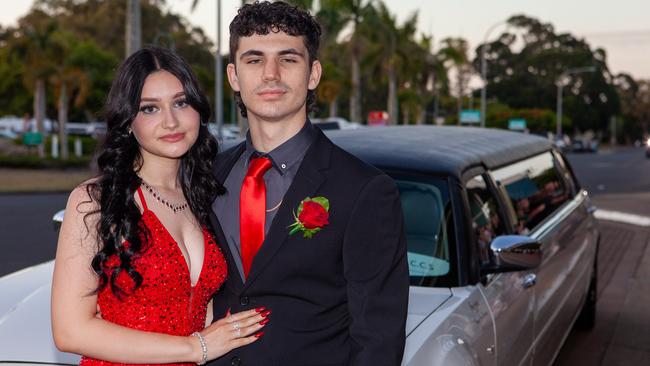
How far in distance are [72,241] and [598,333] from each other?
5.61m

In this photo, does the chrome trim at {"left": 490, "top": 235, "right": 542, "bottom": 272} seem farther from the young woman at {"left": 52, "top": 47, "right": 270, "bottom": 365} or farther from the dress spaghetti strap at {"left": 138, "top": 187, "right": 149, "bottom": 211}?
the dress spaghetti strap at {"left": 138, "top": 187, "right": 149, "bottom": 211}

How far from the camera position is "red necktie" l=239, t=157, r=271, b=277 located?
2.25 metres

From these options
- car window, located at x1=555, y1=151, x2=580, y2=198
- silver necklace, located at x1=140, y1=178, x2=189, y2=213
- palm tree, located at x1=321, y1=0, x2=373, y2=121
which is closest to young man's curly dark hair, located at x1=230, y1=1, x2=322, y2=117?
silver necklace, located at x1=140, y1=178, x2=189, y2=213

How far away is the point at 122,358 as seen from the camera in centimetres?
214

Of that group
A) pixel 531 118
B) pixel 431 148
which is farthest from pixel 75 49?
pixel 431 148

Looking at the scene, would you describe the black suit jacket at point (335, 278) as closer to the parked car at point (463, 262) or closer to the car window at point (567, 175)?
the parked car at point (463, 262)

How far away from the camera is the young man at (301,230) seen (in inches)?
84.9

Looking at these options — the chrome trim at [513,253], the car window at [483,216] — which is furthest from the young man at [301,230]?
the car window at [483,216]

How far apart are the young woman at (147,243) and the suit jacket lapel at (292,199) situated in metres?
0.15

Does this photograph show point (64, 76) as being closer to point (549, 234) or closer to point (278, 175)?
point (549, 234)

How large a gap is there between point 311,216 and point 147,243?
1.51ft

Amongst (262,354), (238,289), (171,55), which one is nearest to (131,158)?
(171,55)

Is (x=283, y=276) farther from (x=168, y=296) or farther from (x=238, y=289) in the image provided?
(x=168, y=296)

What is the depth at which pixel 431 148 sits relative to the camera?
3.94 metres
